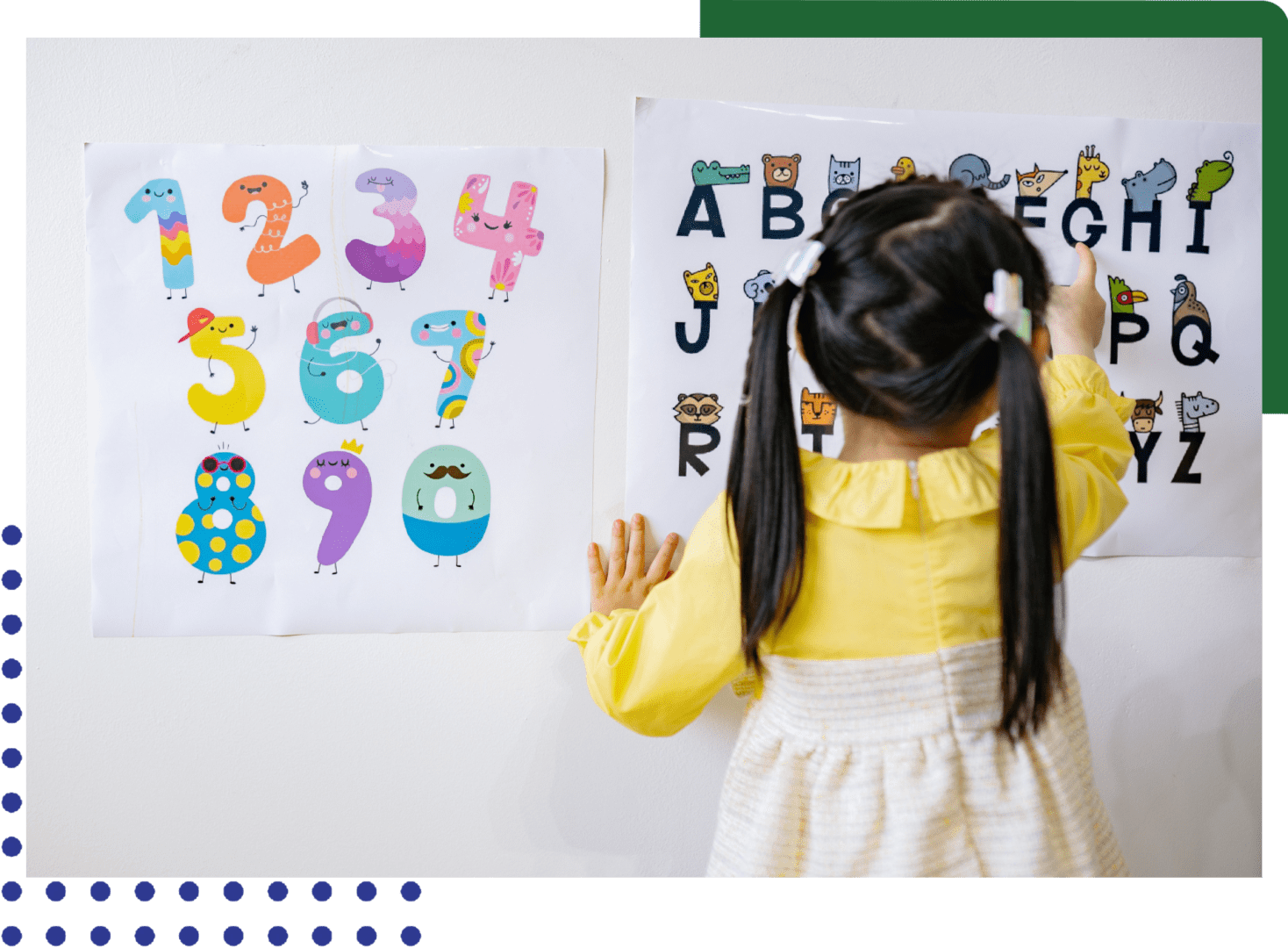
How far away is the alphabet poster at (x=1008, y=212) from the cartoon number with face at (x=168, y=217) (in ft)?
1.73

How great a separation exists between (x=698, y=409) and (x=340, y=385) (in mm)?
424

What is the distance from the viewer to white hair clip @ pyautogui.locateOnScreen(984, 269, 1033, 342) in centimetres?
58

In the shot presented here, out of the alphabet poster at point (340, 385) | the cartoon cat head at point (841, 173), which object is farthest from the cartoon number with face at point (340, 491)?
the cartoon cat head at point (841, 173)

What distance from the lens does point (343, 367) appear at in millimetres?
928

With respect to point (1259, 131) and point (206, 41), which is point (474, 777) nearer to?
point (206, 41)

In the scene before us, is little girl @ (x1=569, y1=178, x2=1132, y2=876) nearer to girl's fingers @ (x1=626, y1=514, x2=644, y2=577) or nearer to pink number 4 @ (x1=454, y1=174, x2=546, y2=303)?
girl's fingers @ (x1=626, y1=514, x2=644, y2=577)

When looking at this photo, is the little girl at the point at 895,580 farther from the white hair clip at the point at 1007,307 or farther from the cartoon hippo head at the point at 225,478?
the cartoon hippo head at the point at 225,478

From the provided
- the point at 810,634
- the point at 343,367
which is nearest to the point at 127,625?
the point at 343,367

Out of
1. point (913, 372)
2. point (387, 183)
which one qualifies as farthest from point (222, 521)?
point (913, 372)

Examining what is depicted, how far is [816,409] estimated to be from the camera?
945 mm

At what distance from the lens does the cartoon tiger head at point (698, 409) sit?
36.8 inches

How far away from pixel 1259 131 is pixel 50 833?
173 centimetres

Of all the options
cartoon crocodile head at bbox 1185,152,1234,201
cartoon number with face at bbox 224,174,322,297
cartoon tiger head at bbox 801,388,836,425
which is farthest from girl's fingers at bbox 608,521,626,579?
cartoon crocodile head at bbox 1185,152,1234,201

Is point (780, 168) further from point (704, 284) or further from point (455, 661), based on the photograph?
point (455, 661)
